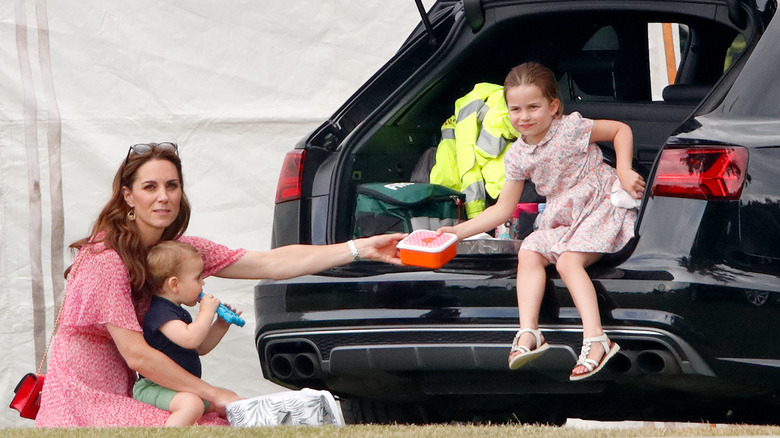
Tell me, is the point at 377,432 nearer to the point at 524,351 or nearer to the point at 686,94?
the point at 524,351

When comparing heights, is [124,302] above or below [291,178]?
below

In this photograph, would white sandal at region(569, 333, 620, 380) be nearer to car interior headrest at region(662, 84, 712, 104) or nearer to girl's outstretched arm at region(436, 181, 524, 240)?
girl's outstretched arm at region(436, 181, 524, 240)

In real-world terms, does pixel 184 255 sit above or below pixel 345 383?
above

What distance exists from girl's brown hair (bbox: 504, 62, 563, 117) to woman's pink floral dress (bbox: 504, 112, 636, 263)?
9cm

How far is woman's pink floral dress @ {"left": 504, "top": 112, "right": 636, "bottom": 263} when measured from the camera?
3658 mm

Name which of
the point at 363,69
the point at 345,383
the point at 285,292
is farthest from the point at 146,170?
the point at 363,69

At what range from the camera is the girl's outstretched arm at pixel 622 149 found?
3676 mm

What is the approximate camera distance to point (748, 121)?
332cm

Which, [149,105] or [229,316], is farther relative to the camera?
[149,105]

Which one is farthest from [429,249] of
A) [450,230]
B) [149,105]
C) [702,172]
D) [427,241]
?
[149,105]

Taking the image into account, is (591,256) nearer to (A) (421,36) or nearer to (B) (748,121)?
(B) (748,121)

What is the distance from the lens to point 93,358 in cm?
377

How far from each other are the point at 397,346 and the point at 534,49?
4.88 ft

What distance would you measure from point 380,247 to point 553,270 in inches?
24.8
